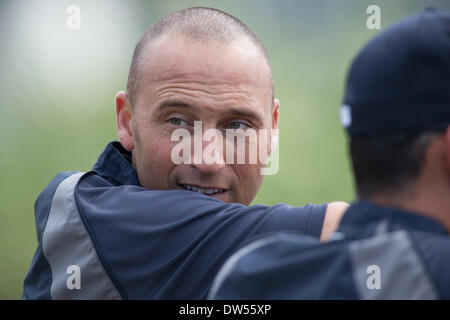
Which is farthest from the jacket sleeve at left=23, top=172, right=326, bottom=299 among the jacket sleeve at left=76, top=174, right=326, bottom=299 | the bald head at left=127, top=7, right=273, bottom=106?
the bald head at left=127, top=7, right=273, bottom=106

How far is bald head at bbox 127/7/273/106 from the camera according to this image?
1744 mm

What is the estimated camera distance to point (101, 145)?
5.90 meters

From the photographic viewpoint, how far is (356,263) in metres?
0.94

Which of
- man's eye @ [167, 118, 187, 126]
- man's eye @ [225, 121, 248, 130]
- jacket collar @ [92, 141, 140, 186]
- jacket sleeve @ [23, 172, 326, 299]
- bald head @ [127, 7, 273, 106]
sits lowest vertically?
jacket sleeve @ [23, 172, 326, 299]

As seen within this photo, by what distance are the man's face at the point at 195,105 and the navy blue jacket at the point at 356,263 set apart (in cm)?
61

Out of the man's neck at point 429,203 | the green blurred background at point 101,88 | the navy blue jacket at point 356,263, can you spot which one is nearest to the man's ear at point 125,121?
the navy blue jacket at point 356,263

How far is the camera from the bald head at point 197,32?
1.74 metres

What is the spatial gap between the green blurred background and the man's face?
3.88 meters

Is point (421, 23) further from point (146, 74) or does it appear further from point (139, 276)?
point (146, 74)

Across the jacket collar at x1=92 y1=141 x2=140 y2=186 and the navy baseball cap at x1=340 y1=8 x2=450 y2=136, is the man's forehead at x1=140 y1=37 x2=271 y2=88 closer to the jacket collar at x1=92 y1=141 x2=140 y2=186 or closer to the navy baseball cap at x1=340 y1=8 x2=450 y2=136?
the jacket collar at x1=92 y1=141 x2=140 y2=186

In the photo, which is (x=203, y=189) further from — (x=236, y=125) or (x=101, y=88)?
(x=101, y=88)

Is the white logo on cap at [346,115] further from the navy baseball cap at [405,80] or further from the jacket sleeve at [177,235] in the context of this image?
the jacket sleeve at [177,235]

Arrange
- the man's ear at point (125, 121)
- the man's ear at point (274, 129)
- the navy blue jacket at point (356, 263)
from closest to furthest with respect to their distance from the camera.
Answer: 1. the navy blue jacket at point (356, 263)
2. the man's ear at point (125, 121)
3. the man's ear at point (274, 129)

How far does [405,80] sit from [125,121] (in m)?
1.14
